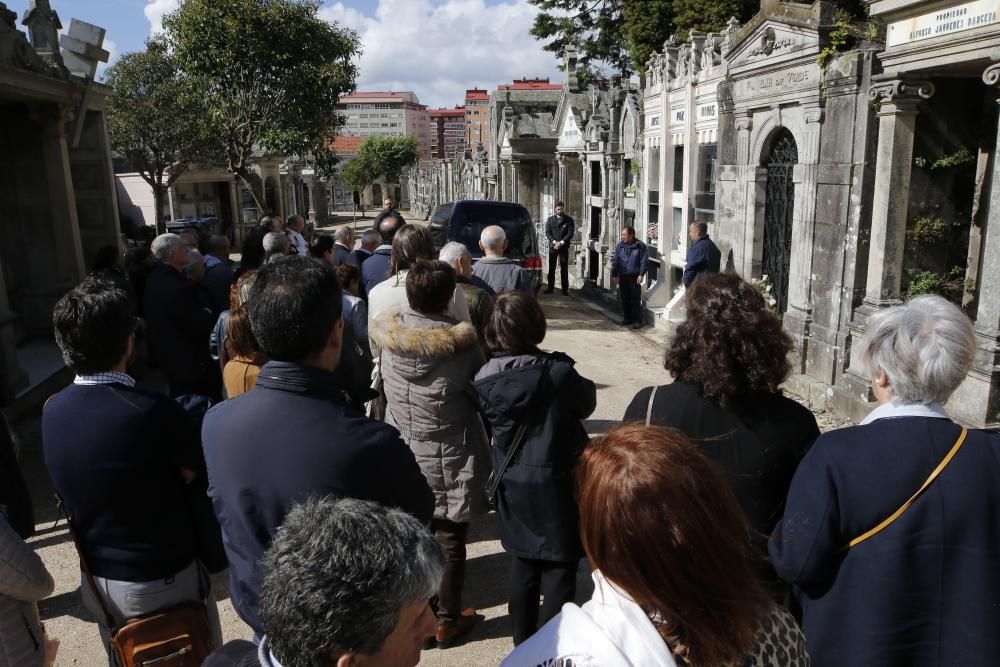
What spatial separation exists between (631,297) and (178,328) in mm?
7867

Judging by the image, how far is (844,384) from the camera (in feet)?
22.7

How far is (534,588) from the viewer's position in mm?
3205

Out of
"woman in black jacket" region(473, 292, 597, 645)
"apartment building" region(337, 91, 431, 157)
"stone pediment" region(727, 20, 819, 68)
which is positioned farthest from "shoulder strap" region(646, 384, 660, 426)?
"apartment building" region(337, 91, 431, 157)

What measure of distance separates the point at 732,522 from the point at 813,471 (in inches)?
27.8

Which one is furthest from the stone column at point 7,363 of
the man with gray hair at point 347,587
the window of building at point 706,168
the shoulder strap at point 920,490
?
the window of building at point 706,168

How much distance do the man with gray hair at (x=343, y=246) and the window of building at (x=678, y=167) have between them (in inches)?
249

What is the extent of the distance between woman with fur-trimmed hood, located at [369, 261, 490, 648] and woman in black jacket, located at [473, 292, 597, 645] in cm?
33

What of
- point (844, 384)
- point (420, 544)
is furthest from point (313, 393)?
point (844, 384)

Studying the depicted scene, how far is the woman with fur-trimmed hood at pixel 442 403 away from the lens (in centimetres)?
343

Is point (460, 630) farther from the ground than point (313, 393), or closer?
closer

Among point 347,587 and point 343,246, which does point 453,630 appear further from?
point 343,246

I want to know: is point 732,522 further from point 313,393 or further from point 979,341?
point 979,341

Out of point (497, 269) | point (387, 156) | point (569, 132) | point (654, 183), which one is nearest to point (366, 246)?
point (497, 269)

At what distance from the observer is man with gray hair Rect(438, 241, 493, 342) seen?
4.62m
